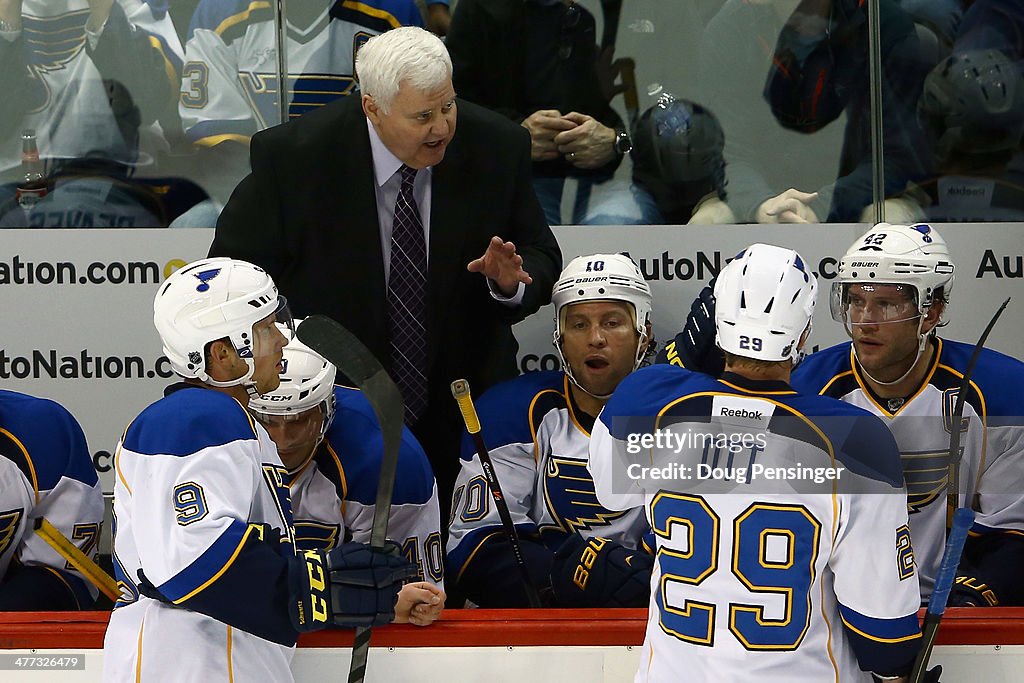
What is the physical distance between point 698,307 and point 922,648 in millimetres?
966

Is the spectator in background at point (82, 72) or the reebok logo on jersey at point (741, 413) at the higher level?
the spectator in background at point (82, 72)

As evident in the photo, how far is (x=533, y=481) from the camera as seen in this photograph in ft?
9.11

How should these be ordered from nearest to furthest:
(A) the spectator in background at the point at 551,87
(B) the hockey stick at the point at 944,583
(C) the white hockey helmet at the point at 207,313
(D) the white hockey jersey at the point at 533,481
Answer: (C) the white hockey helmet at the point at 207,313 → (B) the hockey stick at the point at 944,583 → (D) the white hockey jersey at the point at 533,481 → (A) the spectator in background at the point at 551,87

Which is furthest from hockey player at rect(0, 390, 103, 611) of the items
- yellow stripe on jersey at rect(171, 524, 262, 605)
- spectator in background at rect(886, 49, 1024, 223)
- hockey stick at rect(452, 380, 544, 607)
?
spectator in background at rect(886, 49, 1024, 223)

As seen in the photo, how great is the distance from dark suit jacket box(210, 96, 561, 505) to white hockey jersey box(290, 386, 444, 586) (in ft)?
1.08

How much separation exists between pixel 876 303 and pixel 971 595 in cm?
61

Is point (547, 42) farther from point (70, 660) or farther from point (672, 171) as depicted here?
point (70, 660)

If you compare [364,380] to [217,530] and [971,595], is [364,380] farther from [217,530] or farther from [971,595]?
[971,595]

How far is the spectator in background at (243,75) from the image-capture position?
333 cm

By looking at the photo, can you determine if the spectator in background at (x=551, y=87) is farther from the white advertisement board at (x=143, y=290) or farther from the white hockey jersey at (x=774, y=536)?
the white hockey jersey at (x=774, y=536)

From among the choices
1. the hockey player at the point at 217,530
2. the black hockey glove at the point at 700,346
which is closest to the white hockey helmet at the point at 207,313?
the hockey player at the point at 217,530

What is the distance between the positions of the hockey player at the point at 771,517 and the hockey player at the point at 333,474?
70 cm

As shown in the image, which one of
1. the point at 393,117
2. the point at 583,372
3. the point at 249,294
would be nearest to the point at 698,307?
the point at 583,372

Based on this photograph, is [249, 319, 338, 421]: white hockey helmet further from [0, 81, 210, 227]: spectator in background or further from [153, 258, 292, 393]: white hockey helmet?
[0, 81, 210, 227]: spectator in background
